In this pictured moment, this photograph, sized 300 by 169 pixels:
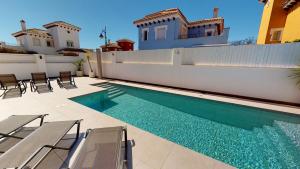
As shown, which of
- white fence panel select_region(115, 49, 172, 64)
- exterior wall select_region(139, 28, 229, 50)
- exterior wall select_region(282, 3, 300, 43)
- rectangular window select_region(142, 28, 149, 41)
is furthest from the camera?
rectangular window select_region(142, 28, 149, 41)

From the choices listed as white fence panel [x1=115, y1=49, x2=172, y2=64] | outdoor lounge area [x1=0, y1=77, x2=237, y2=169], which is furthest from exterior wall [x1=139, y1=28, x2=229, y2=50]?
outdoor lounge area [x1=0, y1=77, x2=237, y2=169]

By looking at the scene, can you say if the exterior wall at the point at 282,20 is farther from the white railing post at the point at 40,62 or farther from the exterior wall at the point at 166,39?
the white railing post at the point at 40,62

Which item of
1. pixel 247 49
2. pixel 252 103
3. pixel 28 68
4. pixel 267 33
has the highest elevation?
pixel 267 33

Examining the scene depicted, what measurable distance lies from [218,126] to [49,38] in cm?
3158

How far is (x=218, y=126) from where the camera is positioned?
416cm

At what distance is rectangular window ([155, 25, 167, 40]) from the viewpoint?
13.5m

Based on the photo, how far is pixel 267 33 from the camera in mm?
9812

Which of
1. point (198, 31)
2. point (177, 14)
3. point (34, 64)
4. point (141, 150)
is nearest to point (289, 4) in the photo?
point (198, 31)

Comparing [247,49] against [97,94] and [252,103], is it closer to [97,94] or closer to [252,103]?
[252,103]

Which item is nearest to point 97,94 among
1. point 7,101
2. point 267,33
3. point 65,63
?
point 7,101

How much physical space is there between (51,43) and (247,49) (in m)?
31.5

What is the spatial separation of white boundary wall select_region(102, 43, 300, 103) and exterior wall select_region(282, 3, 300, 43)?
3.47 m

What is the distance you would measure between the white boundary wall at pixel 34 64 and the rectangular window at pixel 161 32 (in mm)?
7584

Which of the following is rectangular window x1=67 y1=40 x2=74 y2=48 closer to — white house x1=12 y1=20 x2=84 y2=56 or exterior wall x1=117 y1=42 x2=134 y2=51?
white house x1=12 y1=20 x2=84 y2=56
